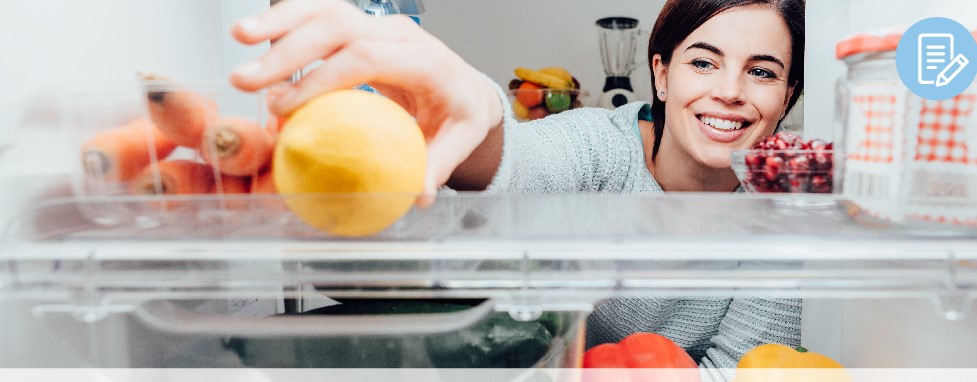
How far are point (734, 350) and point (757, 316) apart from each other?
10 centimetres

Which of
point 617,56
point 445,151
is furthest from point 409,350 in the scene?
point 617,56

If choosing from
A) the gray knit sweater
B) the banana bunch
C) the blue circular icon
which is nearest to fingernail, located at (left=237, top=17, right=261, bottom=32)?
the gray knit sweater

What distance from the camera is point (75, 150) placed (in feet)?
1.39

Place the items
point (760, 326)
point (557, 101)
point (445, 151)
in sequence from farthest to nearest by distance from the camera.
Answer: point (557, 101), point (760, 326), point (445, 151)

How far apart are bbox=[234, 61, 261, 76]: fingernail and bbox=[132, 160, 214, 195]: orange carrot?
0.25ft

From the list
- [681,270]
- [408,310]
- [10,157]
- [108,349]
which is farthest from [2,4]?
[681,270]

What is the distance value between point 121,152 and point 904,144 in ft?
1.75

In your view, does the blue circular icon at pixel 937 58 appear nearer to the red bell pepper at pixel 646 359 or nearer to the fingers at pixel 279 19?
the red bell pepper at pixel 646 359

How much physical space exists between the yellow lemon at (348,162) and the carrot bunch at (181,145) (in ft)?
0.08

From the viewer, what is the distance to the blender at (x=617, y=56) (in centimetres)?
187

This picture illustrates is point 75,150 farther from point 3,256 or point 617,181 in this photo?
point 617,181

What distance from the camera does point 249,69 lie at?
38 centimetres

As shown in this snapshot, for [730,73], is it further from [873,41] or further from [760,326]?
[873,41]

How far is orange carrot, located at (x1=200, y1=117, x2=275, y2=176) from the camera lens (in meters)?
0.39
